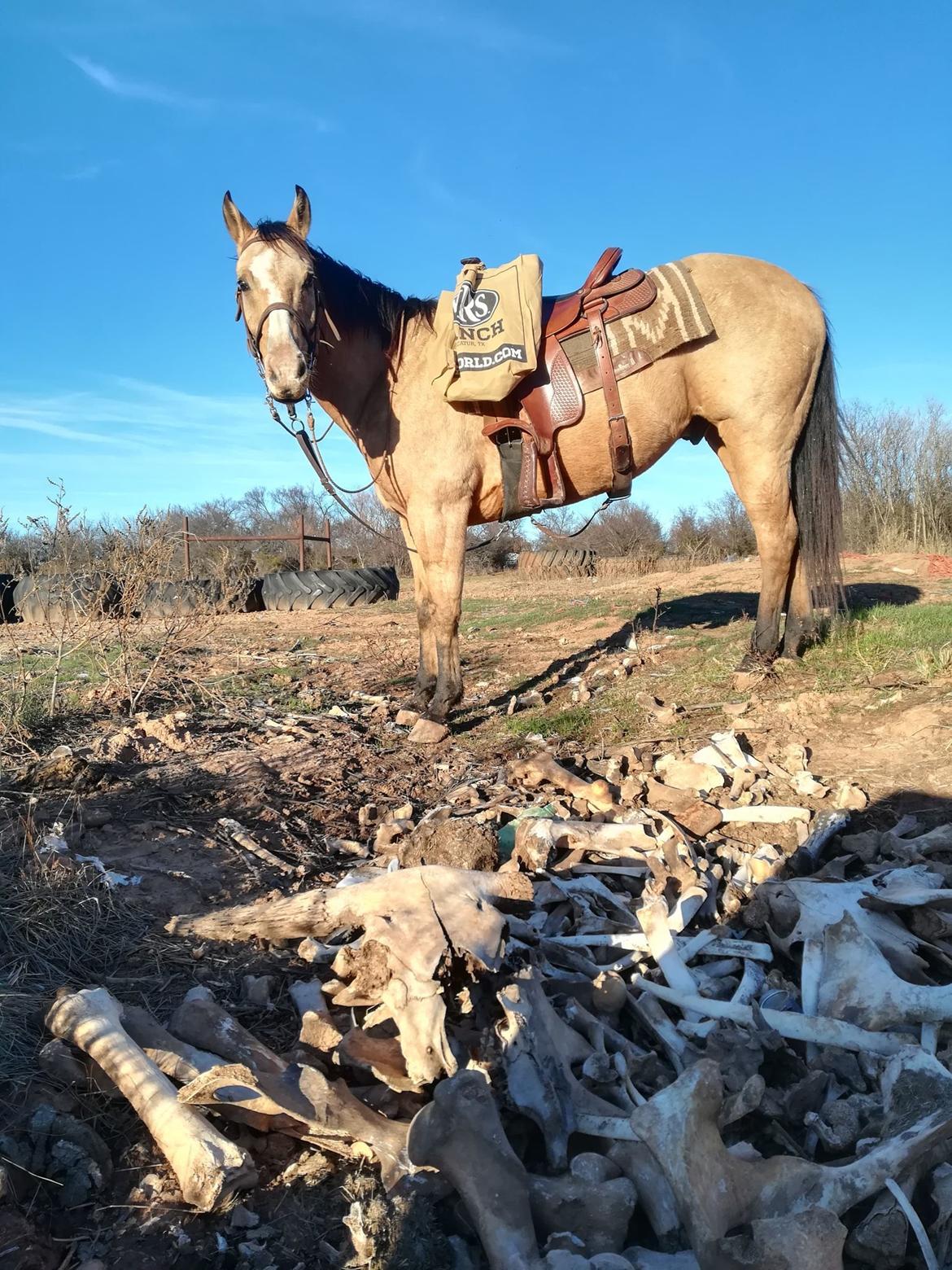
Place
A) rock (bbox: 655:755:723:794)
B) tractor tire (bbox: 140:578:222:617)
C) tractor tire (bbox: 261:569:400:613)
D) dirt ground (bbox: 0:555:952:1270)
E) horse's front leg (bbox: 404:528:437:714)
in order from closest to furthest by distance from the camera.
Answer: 1. dirt ground (bbox: 0:555:952:1270)
2. rock (bbox: 655:755:723:794)
3. horse's front leg (bbox: 404:528:437:714)
4. tractor tire (bbox: 140:578:222:617)
5. tractor tire (bbox: 261:569:400:613)

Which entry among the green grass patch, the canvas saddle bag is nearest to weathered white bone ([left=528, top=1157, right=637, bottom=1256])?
the green grass patch

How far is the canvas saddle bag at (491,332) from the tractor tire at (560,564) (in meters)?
13.0

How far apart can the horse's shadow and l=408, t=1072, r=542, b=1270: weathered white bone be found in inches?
141

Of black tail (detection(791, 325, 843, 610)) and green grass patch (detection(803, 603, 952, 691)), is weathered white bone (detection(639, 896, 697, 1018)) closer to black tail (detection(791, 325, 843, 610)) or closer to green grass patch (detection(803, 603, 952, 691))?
green grass patch (detection(803, 603, 952, 691))

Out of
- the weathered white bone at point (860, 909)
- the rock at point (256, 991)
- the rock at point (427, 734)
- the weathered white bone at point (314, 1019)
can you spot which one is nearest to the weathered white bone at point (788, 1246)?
the weathered white bone at point (314, 1019)

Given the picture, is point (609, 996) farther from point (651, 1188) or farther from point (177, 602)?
point (177, 602)

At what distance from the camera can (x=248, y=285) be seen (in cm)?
451

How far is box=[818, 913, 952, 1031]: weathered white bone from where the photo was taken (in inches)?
76.9

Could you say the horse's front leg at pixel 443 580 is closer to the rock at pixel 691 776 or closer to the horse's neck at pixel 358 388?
the horse's neck at pixel 358 388

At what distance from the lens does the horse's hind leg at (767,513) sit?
5121mm

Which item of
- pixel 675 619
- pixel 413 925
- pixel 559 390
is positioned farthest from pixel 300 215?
pixel 675 619

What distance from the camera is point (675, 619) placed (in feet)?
25.6

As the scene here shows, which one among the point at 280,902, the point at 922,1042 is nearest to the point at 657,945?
the point at 922,1042

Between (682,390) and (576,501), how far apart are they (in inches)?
38.9
